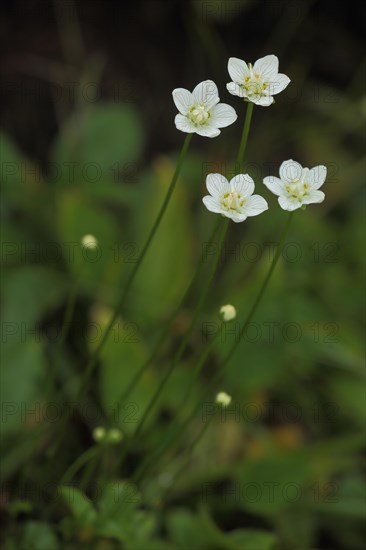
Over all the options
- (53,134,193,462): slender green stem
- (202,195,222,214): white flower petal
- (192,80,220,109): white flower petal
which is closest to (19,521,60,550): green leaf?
(53,134,193,462): slender green stem

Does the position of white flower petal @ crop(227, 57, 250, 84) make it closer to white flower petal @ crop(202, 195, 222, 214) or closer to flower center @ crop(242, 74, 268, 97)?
flower center @ crop(242, 74, 268, 97)

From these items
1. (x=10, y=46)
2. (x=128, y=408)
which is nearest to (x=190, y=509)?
(x=128, y=408)

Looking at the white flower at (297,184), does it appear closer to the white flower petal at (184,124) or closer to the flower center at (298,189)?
the flower center at (298,189)

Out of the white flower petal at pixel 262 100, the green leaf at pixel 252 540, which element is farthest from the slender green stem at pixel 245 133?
the green leaf at pixel 252 540

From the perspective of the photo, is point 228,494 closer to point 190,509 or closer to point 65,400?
point 190,509

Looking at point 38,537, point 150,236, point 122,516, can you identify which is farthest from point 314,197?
point 38,537

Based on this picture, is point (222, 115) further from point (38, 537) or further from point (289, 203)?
point (38, 537)

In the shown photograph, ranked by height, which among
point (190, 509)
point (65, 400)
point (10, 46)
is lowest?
point (190, 509)
